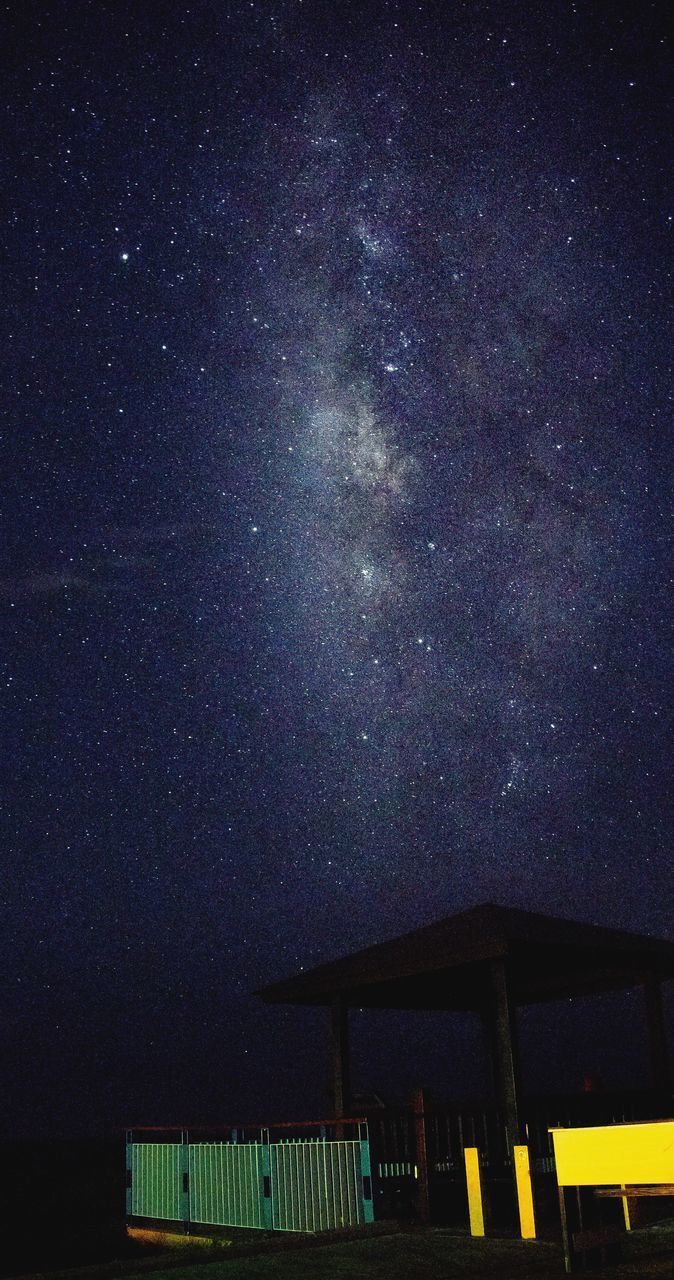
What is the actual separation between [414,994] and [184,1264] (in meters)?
10.7

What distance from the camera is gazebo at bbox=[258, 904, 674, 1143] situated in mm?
13320

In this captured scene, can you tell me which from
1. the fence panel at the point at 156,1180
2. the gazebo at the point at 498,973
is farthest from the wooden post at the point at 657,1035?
the fence panel at the point at 156,1180

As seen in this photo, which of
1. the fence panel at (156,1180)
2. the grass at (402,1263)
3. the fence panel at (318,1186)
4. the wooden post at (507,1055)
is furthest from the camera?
the fence panel at (156,1180)

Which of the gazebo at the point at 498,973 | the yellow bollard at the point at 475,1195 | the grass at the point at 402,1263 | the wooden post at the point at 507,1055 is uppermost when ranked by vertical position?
the gazebo at the point at 498,973

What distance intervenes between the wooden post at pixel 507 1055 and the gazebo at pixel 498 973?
0.01m

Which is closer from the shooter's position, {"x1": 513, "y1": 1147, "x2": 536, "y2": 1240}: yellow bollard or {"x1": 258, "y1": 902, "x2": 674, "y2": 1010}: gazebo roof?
{"x1": 513, "y1": 1147, "x2": 536, "y2": 1240}: yellow bollard

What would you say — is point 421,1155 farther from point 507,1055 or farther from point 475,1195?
point 507,1055

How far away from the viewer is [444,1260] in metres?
8.89

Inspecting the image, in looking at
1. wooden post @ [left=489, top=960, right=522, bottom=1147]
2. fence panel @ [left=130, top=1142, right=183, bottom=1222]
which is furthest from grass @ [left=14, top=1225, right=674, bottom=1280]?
fence panel @ [left=130, top=1142, right=183, bottom=1222]

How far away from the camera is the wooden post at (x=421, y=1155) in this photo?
11516 millimetres

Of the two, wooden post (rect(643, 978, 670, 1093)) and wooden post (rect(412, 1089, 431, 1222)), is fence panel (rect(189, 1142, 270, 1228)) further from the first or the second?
wooden post (rect(643, 978, 670, 1093))

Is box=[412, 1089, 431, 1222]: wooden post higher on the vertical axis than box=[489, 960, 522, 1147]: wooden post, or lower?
lower

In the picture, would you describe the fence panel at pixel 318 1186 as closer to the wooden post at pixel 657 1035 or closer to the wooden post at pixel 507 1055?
the wooden post at pixel 507 1055

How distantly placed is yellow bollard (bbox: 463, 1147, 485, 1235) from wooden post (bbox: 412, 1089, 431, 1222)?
3.69ft
